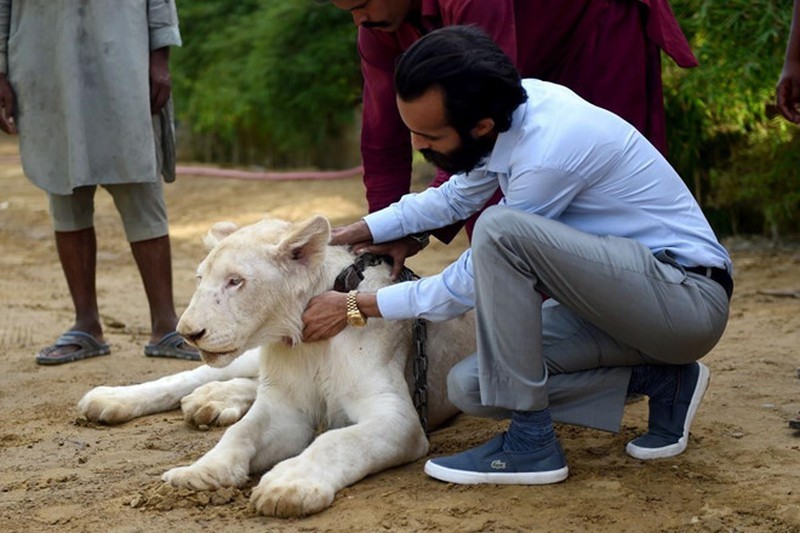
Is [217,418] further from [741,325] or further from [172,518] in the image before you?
[741,325]

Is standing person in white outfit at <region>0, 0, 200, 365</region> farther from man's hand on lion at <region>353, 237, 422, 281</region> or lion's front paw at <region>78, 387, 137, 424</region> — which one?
man's hand on lion at <region>353, 237, 422, 281</region>

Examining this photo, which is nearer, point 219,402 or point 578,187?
point 578,187

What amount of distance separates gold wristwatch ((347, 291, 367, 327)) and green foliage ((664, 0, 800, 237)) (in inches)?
161

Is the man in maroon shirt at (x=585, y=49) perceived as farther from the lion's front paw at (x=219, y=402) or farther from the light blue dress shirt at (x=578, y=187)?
the lion's front paw at (x=219, y=402)

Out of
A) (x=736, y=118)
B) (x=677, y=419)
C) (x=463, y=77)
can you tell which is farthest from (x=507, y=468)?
(x=736, y=118)

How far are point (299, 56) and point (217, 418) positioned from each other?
8.80 meters

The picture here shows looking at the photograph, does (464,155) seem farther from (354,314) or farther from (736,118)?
(736,118)

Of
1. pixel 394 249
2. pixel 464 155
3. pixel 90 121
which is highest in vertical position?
pixel 464 155

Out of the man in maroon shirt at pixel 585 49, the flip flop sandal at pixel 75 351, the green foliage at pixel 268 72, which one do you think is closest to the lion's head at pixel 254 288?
the man in maroon shirt at pixel 585 49

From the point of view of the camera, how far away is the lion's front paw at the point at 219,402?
474 centimetres

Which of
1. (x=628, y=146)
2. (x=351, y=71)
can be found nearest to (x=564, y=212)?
(x=628, y=146)

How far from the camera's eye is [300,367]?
4234 mm

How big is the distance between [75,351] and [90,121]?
1106 millimetres

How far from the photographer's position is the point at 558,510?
357cm
